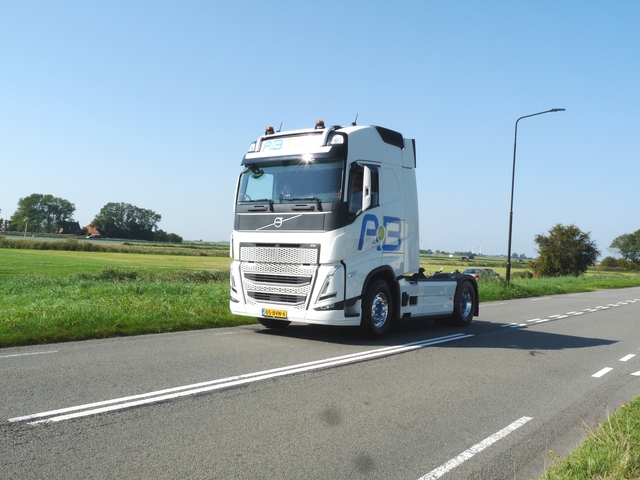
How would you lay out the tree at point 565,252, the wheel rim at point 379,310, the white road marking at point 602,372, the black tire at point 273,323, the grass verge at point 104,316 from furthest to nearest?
the tree at point 565,252
the black tire at point 273,323
the wheel rim at point 379,310
the grass verge at point 104,316
the white road marking at point 602,372

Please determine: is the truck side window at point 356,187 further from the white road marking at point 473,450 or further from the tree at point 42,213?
the tree at point 42,213

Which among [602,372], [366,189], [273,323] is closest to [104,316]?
[273,323]

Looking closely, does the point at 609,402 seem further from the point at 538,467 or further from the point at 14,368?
the point at 14,368

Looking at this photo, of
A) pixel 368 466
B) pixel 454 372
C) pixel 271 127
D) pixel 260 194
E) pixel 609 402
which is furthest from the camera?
pixel 271 127

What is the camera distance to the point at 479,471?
4.21 m

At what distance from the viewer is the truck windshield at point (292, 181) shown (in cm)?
978

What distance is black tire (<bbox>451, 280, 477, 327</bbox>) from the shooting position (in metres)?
13.2

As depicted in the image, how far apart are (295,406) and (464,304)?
8.68m

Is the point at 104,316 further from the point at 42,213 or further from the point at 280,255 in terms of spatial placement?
the point at 42,213

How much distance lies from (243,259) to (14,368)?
441cm

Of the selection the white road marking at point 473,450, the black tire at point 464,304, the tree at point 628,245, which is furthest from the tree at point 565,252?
the tree at point 628,245

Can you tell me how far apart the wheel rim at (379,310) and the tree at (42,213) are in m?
137

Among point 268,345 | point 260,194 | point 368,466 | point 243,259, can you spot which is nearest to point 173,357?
point 268,345

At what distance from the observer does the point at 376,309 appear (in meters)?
10.5
